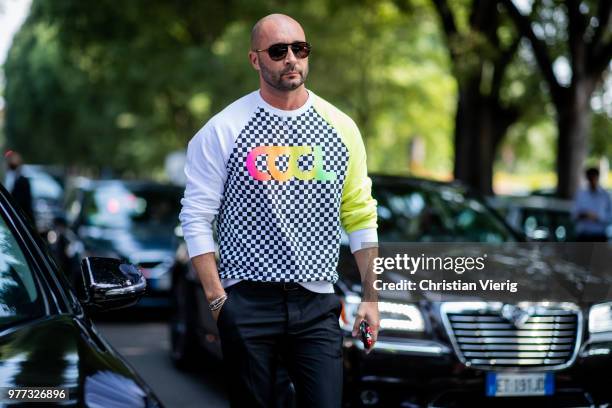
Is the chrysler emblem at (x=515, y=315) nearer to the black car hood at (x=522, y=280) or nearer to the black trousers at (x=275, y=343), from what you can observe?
the black car hood at (x=522, y=280)

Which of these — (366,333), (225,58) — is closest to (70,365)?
(366,333)

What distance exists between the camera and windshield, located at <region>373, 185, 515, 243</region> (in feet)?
25.7

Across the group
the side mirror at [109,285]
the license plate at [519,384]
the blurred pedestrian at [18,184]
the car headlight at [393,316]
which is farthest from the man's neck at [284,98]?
the blurred pedestrian at [18,184]

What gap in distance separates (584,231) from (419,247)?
654cm

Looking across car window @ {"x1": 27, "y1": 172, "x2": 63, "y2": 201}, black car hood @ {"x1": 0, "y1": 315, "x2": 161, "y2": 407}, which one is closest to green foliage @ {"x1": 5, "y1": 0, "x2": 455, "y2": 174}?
car window @ {"x1": 27, "y1": 172, "x2": 63, "y2": 201}

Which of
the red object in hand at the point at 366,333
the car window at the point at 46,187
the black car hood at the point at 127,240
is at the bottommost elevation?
the car window at the point at 46,187

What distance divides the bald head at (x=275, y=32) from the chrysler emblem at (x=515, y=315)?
2.95 m

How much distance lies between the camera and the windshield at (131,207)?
12.7 m

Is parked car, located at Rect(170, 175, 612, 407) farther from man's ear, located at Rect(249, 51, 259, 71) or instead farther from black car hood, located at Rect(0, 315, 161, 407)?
black car hood, located at Rect(0, 315, 161, 407)

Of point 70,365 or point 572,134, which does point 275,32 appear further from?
point 572,134

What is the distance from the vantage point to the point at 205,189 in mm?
3717

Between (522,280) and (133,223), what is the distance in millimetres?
7077

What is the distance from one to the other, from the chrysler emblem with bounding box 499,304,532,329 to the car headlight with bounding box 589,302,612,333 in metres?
0.39

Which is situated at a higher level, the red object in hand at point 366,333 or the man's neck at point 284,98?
the man's neck at point 284,98
